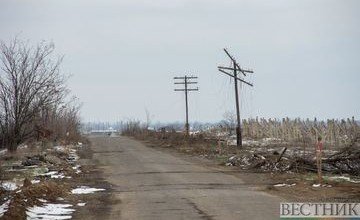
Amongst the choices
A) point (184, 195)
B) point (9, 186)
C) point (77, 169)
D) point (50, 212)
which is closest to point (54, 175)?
point (77, 169)

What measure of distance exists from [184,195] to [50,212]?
13.1 ft

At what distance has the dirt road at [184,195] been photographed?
38.7ft

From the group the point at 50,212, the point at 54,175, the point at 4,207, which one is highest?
the point at 54,175

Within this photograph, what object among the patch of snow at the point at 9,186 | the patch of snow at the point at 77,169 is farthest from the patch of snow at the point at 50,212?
the patch of snow at the point at 77,169

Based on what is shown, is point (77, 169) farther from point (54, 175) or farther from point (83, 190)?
point (83, 190)

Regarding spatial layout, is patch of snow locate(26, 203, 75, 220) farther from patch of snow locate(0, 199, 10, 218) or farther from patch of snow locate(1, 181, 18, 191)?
patch of snow locate(1, 181, 18, 191)

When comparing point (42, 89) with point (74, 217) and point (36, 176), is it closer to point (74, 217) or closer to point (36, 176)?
point (36, 176)

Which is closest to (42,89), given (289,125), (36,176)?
(36,176)

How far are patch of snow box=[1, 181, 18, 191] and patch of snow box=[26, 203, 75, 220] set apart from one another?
2204 mm

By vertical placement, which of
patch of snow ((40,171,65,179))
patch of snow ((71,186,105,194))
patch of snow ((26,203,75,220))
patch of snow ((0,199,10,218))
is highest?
patch of snow ((40,171,65,179))

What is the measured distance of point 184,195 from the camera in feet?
48.8

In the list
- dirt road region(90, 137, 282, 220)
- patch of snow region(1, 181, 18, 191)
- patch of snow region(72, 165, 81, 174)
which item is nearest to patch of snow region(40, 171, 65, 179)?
patch of snow region(72, 165, 81, 174)

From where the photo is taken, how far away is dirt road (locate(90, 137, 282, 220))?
38.7ft

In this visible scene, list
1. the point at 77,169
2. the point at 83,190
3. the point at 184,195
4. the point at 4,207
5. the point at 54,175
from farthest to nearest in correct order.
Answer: the point at 77,169, the point at 54,175, the point at 83,190, the point at 184,195, the point at 4,207
